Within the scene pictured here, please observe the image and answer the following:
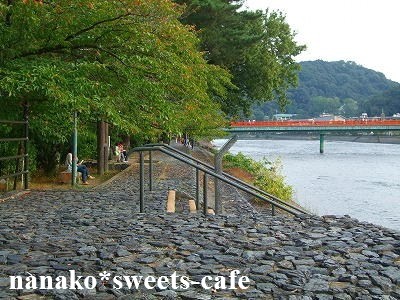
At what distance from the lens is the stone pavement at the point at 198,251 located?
423 cm

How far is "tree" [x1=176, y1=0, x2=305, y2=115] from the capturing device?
74.0ft

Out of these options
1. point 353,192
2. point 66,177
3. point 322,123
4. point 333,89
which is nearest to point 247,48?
point 353,192

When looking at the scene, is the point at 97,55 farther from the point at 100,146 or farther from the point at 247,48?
the point at 247,48

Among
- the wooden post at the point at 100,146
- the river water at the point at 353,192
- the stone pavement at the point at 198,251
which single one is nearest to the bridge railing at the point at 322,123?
the river water at the point at 353,192

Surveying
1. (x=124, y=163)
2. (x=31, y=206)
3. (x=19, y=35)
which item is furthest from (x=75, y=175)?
(x=124, y=163)

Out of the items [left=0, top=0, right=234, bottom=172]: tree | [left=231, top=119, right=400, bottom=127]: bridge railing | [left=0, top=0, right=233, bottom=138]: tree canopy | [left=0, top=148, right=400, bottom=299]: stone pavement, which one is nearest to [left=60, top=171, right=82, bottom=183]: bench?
[left=0, top=0, right=234, bottom=172]: tree

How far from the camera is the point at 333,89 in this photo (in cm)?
15750

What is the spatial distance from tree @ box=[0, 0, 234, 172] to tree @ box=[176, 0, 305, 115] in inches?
330

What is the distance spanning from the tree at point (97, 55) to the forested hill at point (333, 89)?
127 m

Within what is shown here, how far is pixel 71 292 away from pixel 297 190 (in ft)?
71.1

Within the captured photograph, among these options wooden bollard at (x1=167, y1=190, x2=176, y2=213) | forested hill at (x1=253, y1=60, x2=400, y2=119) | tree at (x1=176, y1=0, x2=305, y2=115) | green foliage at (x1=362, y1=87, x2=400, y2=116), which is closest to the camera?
wooden bollard at (x1=167, y1=190, x2=176, y2=213)

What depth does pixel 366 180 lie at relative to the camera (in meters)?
30.5

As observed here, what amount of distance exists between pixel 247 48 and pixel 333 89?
138 meters

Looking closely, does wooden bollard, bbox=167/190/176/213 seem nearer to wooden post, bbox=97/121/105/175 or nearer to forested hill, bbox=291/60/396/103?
wooden post, bbox=97/121/105/175
